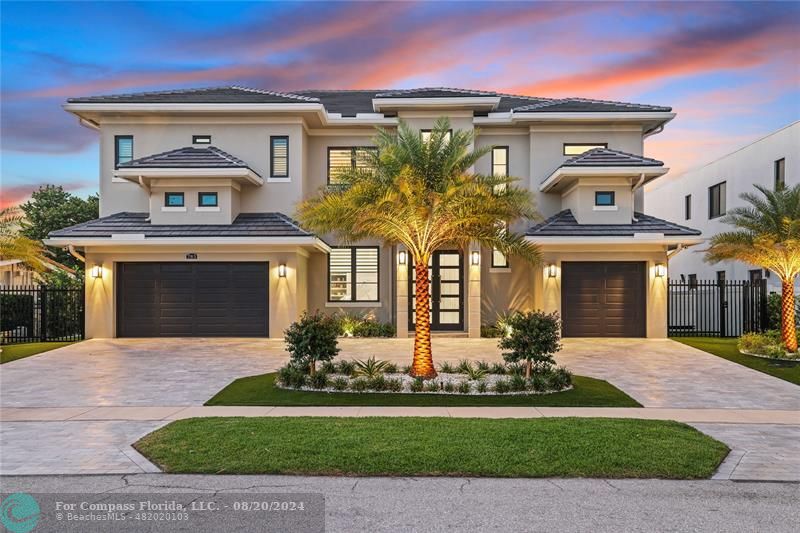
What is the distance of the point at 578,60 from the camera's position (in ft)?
59.3

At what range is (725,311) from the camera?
888 inches

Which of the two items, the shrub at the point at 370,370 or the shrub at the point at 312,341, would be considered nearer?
the shrub at the point at 312,341

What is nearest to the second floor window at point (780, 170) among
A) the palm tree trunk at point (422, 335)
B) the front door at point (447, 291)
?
the front door at point (447, 291)

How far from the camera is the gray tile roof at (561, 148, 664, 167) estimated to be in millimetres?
19312

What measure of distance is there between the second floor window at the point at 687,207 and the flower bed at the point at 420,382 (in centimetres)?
2456

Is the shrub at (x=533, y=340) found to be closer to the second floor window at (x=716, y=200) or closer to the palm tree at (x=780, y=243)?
the palm tree at (x=780, y=243)

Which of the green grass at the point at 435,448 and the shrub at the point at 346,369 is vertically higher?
the shrub at the point at 346,369

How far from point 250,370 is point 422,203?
224 inches

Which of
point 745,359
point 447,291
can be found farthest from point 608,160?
point 745,359

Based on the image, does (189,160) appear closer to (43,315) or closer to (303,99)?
(303,99)

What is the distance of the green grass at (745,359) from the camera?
13969mm

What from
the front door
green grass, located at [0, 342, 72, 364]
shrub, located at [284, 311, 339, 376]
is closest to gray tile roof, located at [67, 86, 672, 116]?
the front door

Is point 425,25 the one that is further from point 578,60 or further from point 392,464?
point 392,464

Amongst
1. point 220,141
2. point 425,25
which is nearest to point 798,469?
point 425,25
